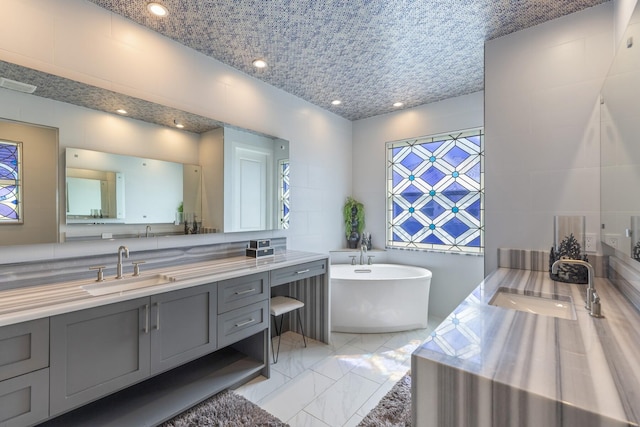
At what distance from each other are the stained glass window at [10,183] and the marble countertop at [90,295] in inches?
15.6

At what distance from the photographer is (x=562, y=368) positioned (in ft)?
2.39

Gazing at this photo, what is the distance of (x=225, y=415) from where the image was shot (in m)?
1.71

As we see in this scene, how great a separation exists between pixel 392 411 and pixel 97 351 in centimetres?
168

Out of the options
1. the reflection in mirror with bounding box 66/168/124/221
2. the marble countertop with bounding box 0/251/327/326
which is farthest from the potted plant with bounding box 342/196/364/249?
the reflection in mirror with bounding box 66/168/124/221

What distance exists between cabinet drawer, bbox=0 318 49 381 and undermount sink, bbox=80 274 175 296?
15.7 inches

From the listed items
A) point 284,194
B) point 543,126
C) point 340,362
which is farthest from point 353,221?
point 543,126

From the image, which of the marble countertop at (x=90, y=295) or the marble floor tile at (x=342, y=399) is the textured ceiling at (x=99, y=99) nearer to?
the marble countertop at (x=90, y=295)

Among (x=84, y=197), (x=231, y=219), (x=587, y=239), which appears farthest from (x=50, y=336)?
(x=587, y=239)

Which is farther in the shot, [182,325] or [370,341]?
[370,341]

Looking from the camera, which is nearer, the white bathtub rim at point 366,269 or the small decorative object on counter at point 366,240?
the white bathtub rim at point 366,269

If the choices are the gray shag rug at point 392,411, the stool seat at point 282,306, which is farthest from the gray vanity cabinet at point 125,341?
the gray shag rug at point 392,411

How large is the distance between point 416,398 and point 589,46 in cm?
237

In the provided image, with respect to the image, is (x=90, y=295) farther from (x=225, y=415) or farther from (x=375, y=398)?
(x=375, y=398)

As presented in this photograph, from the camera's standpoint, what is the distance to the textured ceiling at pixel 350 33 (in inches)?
70.6
